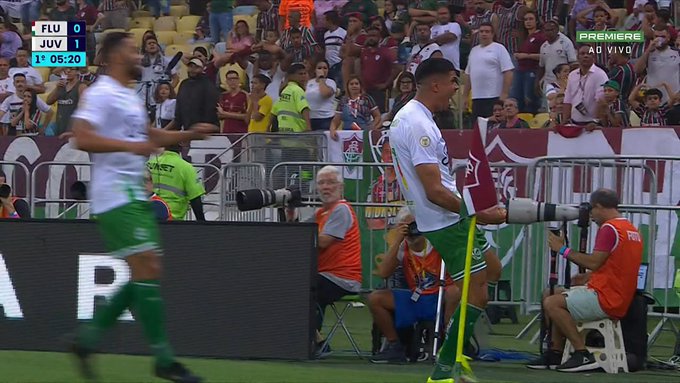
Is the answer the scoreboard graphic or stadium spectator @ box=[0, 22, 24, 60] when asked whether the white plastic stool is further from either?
stadium spectator @ box=[0, 22, 24, 60]

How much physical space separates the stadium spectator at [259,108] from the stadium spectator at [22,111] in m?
3.98

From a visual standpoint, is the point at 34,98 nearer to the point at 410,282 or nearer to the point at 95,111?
the point at 410,282

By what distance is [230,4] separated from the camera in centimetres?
2417

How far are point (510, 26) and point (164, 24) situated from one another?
28.3ft

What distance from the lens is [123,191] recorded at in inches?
305

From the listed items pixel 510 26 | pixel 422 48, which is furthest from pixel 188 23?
pixel 510 26

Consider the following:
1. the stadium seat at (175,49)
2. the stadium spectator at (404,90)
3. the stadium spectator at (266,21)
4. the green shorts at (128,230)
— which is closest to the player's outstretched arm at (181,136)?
the green shorts at (128,230)

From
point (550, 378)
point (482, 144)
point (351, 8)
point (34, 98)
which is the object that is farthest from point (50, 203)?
point (482, 144)

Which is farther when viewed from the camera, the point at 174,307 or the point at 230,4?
the point at 230,4

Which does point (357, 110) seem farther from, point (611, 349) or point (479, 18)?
point (611, 349)

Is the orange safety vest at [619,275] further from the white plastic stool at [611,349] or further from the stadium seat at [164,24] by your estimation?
the stadium seat at [164,24]

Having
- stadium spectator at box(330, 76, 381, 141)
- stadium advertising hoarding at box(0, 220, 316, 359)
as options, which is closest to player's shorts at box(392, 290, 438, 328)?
stadium advertising hoarding at box(0, 220, 316, 359)

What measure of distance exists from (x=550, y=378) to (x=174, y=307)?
10.4 ft

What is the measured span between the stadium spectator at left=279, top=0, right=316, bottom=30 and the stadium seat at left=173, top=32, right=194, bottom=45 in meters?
3.12
